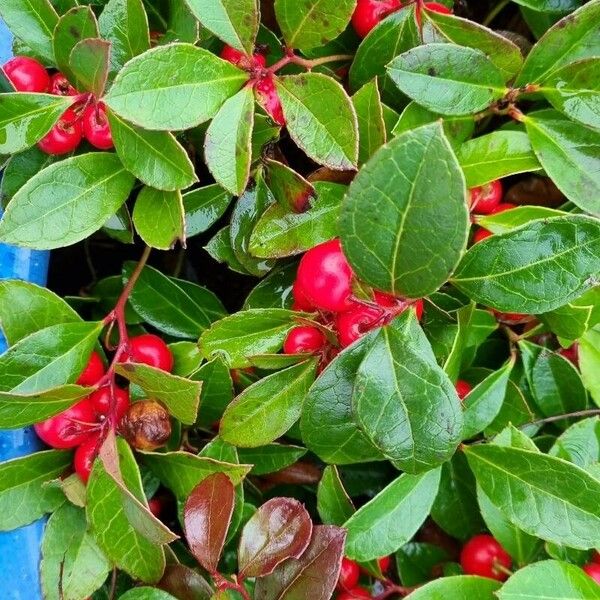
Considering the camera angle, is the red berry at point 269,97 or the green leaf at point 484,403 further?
the green leaf at point 484,403

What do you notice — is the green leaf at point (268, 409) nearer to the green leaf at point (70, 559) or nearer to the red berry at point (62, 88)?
the green leaf at point (70, 559)

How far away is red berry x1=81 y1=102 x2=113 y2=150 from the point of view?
3.17 feet

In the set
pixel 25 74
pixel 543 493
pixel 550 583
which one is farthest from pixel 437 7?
pixel 550 583

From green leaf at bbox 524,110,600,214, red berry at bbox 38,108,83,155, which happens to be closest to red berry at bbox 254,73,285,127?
red berry at bbox 38,108,83,155

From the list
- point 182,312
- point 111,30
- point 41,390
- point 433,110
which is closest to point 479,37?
point 433,110

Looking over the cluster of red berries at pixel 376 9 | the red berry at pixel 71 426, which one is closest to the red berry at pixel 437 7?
the cluster of red berries at pixel 376 9

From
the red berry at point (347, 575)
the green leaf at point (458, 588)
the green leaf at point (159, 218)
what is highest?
the green leaf at point (159, 218)

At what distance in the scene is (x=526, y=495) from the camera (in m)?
1.03

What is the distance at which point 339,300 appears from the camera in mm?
899

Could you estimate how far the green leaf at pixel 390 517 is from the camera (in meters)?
1.06

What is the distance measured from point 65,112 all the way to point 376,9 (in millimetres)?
417

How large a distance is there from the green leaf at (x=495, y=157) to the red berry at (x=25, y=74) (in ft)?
1.75

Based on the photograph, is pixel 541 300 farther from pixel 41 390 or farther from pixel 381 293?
pixel 41 390

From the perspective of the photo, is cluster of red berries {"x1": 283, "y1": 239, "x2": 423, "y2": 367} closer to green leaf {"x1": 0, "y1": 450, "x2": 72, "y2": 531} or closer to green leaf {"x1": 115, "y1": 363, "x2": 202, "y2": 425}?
green leaf {"x1": 115, "y1": 363, "x2": 202, "y2": 425}
